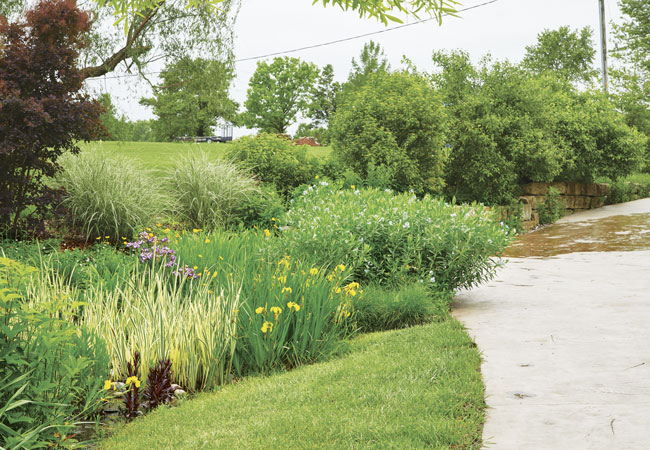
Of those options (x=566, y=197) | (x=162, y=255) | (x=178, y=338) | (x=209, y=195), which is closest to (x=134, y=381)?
(x=178, y=338)

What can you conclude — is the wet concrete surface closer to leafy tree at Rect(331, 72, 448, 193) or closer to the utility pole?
leafy tree at Rect(331, 72, 448, 193)

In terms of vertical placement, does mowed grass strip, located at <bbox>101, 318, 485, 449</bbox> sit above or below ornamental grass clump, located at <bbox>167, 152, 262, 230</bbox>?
below

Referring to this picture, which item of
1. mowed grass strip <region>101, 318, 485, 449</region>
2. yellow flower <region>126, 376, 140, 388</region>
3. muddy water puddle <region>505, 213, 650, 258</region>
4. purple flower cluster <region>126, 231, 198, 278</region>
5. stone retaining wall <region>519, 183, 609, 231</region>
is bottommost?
mowed grass strip <region>101, 318, 485, 449</region>

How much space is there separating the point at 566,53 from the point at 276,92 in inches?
852

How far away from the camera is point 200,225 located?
9164 millimetres

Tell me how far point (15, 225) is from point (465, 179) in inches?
353

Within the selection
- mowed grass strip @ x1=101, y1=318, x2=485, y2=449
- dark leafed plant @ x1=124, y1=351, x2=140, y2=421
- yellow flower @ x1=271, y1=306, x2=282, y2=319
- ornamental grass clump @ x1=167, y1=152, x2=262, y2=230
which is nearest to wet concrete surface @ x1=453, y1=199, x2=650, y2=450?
mowed grass strip @ x1=101, y1=318, x2=485, y2=449

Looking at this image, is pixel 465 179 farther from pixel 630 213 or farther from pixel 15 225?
pixel 15 225

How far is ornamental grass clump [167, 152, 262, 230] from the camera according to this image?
9.14m

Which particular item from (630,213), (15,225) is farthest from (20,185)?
(630,213)

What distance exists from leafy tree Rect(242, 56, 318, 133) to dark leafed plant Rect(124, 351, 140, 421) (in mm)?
42477

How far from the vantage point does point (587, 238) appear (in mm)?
11445

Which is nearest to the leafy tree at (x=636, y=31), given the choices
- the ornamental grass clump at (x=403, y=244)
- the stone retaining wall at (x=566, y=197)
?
the stone retaining wall at (x=566, y=197)

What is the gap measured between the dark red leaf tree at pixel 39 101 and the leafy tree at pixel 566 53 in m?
28.9
